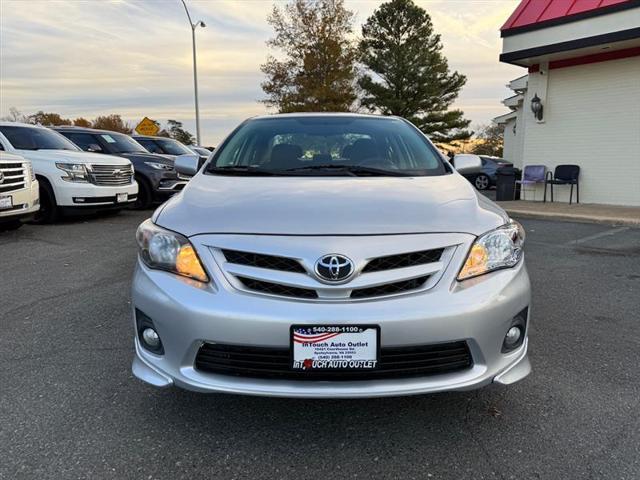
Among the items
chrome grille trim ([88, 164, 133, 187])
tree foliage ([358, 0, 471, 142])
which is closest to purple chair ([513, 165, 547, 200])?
chrome grille trim ([88, 164, 133, 187])

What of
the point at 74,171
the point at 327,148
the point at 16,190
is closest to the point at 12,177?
the point at 16,190

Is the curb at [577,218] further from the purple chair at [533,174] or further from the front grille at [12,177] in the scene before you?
the front grille at [12,177]

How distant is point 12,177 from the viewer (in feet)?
22.5

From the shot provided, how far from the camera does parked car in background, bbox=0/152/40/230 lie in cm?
669

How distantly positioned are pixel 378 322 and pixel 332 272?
0.84 feet

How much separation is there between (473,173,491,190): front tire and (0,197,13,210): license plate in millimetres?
14388

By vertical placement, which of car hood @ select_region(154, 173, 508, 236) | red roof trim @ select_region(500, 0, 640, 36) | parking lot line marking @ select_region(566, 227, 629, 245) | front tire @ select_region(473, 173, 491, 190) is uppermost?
red roof trim @ select_region(500, 0, 640, 36)

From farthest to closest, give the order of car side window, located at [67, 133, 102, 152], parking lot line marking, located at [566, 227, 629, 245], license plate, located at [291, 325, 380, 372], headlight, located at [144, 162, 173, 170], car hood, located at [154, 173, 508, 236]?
car side window, located at [67, 133, 102, 152] < headlight, located at [144, 162, 173, 170] < parking lot line marking, located at [566, 227, 629, 245] < car hood, located at [154, 173, 508, 236] < license plate, located at [291, 325, 380, 372]

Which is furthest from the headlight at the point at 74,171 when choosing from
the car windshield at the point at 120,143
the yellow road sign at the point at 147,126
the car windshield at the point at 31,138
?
the yellow road sign at the point at 147,126

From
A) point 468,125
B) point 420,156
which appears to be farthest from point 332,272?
point 468,125

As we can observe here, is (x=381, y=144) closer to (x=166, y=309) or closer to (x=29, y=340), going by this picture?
(x=166, y=309)

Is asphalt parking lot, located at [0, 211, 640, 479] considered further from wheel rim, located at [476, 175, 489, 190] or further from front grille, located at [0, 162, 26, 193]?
wheel rim, located at [476, 175, 489, 190]

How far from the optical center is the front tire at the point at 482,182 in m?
17.4

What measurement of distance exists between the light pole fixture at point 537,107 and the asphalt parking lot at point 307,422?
9313mm
